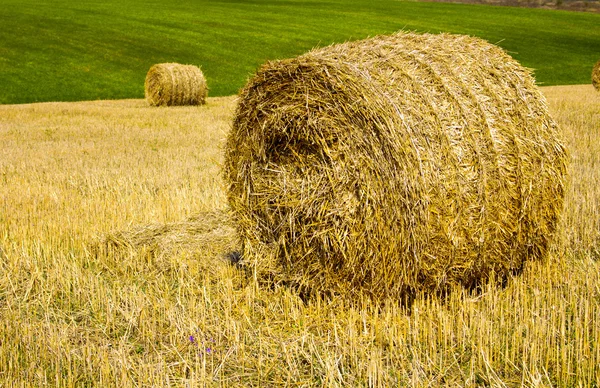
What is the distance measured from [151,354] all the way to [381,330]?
1.49m

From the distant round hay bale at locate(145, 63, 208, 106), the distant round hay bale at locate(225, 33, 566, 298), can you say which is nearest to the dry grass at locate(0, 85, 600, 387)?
the distant round hay bale at locate(225, 33, 566, 298)

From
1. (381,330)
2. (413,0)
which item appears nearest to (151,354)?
(381,330)

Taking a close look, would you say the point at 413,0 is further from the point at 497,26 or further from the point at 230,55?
the point at 230,55

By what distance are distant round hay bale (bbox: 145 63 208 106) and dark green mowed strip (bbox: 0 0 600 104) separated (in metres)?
3.44

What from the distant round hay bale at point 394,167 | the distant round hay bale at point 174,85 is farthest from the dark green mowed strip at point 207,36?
the distant round hay bale at point 394,167

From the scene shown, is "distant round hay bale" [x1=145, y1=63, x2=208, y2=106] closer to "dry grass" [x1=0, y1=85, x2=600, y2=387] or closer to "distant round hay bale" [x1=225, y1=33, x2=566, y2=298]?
"dry grass" [x1=0, y1=85, x2=600, y2=387]

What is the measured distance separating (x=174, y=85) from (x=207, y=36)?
21704 millimetres

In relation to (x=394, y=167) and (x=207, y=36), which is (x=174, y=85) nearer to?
(x=394, y=167)

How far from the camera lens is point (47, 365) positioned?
14.1 ft

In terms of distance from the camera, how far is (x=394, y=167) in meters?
4.89

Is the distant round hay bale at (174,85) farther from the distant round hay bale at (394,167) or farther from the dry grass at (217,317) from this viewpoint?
the distant round hay bale at (394,167)

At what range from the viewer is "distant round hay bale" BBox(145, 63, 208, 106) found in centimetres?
2144

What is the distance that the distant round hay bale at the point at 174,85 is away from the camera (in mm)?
21438

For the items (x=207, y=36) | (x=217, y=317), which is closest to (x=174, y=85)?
(x=217, y=317)
